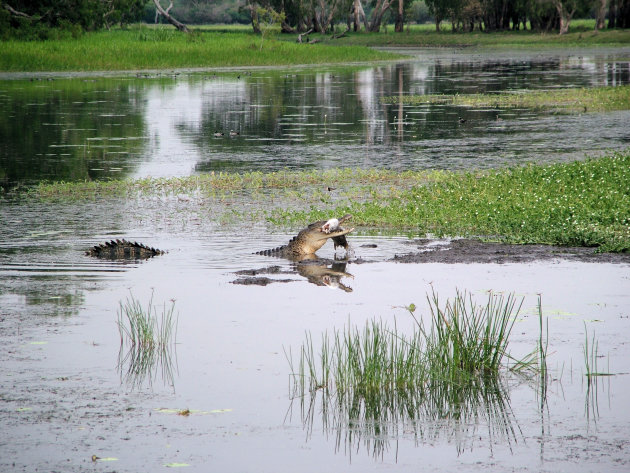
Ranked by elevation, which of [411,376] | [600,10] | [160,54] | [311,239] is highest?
[600,10]

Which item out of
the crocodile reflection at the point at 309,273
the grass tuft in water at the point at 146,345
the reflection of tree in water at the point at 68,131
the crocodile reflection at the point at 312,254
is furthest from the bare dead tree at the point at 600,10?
the grass tuft in water at the point at 146,345

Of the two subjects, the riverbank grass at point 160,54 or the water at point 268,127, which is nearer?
the water at point 268,127

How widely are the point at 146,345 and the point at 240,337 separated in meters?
0.83

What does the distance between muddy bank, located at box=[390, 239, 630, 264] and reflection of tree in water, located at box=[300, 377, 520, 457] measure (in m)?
4.13

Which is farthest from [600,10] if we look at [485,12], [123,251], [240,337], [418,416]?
[418,416]

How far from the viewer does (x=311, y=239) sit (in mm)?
11547

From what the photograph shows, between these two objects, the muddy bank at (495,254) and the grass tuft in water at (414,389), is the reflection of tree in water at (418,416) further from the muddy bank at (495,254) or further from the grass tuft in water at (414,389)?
the muddy bank at (495,254)

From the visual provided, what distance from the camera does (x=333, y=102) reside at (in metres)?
34.0

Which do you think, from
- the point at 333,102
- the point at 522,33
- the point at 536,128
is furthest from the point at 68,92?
the point at 522,33

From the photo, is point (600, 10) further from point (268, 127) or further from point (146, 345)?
point (146, 345)

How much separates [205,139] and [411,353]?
17.7 metres

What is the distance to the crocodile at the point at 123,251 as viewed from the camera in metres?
11.5

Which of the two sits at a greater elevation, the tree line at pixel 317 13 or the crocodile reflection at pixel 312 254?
the tree line at pixel 317 13

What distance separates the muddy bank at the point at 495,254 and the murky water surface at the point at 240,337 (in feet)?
0.90
